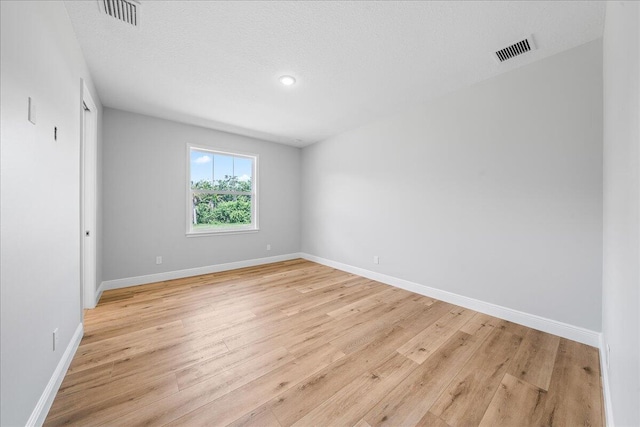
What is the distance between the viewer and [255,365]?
1785mm

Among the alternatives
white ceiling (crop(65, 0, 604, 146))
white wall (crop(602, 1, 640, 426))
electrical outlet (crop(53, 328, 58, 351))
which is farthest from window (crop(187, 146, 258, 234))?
white wall (crop(602, 1, 640, 426))

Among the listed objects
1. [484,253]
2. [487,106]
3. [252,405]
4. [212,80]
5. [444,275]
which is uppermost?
[212,80]

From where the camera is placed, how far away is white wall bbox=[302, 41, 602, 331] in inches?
81.8

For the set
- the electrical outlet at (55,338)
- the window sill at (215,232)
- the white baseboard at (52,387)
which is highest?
the window sill at (215,232)

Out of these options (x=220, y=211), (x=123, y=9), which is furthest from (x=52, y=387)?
(x=220, y=211)

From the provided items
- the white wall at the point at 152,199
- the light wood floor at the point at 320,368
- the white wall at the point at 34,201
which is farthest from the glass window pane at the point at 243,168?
the white wall at the point at 34,201

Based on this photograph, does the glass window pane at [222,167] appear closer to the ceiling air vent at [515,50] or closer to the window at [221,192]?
the window at [221,192]

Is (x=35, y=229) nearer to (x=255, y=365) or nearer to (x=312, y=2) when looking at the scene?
(x=255, y=365)

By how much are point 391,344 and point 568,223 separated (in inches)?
75.5

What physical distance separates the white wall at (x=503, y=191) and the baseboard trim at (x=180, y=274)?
2.22m

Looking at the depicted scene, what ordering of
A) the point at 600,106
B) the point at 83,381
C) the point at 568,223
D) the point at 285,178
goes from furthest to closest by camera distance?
the point at 285,178
the point at 568,223
the point at 600,106
the point at 83,381

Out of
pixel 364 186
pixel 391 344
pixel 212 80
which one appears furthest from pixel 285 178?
pixel 391 344

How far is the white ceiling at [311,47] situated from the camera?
1.74 metres

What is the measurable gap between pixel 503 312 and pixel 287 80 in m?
3.39
